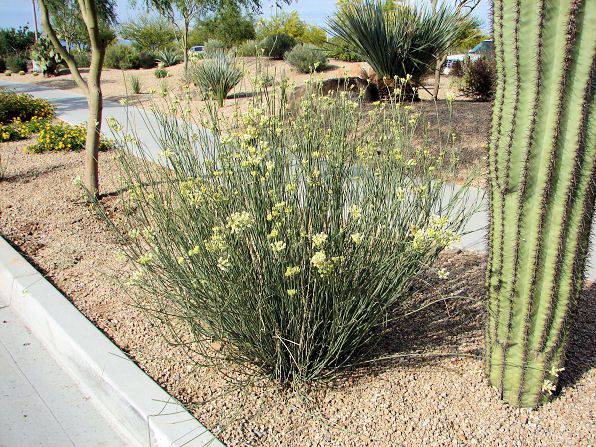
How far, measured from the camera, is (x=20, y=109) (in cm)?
1182

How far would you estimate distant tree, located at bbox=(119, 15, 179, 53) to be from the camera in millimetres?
35041

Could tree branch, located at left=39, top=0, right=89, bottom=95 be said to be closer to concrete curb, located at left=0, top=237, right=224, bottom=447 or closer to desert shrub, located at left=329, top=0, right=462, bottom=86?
concrete curb, located at left=0, top=237, right=224, bottom=447

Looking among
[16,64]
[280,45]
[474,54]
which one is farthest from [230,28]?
[474,54]

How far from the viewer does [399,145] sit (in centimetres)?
338

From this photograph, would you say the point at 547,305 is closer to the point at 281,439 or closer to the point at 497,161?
the point at 497,161

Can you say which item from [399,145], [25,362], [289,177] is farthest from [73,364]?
[399,145]

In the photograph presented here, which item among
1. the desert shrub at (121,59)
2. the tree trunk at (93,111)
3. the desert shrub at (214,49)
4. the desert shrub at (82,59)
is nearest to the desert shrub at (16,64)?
the desert shrub at (82,59)

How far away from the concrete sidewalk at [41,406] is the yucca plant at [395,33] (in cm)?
740

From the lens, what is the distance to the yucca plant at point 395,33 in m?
9.15

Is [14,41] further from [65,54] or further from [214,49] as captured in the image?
[65,54]

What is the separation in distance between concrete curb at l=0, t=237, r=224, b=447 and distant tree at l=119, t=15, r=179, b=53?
32.3m

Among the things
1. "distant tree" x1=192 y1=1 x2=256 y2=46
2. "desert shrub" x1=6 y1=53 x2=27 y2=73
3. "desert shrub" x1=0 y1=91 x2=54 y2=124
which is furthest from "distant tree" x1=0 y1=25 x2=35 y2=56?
"desert shrub" x1=0 y1=91 x2=54 y2=124

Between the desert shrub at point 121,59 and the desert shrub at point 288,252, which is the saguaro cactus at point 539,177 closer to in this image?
the desert shrub at point 288,252

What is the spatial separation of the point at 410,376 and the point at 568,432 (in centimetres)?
79
